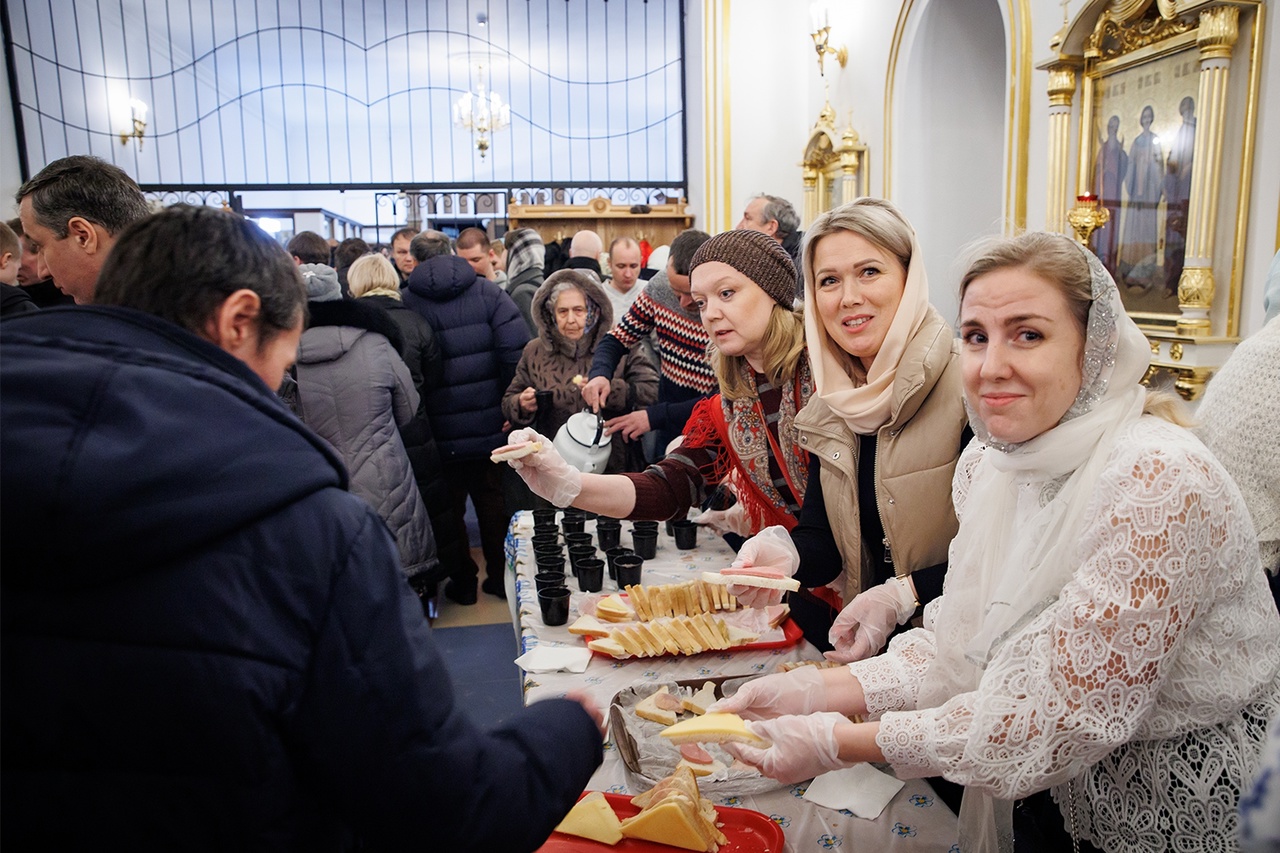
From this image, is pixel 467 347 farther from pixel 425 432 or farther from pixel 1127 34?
pixel 1127 34

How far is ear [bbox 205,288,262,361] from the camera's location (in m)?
0.89

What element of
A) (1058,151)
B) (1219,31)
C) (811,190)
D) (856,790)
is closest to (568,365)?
(1058,151)

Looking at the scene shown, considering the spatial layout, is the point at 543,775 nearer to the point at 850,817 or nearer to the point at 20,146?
the point at 850,817

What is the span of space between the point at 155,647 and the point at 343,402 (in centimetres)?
288

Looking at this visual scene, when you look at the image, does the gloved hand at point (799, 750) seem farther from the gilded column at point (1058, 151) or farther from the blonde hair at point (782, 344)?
the gilded column at point (1058, 151)

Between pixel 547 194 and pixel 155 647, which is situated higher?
pixel 547 194

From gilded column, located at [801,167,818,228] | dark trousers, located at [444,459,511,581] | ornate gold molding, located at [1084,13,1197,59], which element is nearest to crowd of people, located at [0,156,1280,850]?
ornate gold molding, located at [1084,13,1197,59]

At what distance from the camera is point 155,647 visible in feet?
2.47

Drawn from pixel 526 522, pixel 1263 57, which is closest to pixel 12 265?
pixel 526 522

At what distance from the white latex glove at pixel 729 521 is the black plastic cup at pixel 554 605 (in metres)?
0.56

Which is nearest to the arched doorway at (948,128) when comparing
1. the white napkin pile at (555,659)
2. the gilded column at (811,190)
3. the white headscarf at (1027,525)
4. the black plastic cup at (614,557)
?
the gilded column at (811,190)

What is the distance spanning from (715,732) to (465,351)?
3253 millimetres

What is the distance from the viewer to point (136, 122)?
352 inches

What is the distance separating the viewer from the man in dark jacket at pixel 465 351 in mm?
4199
